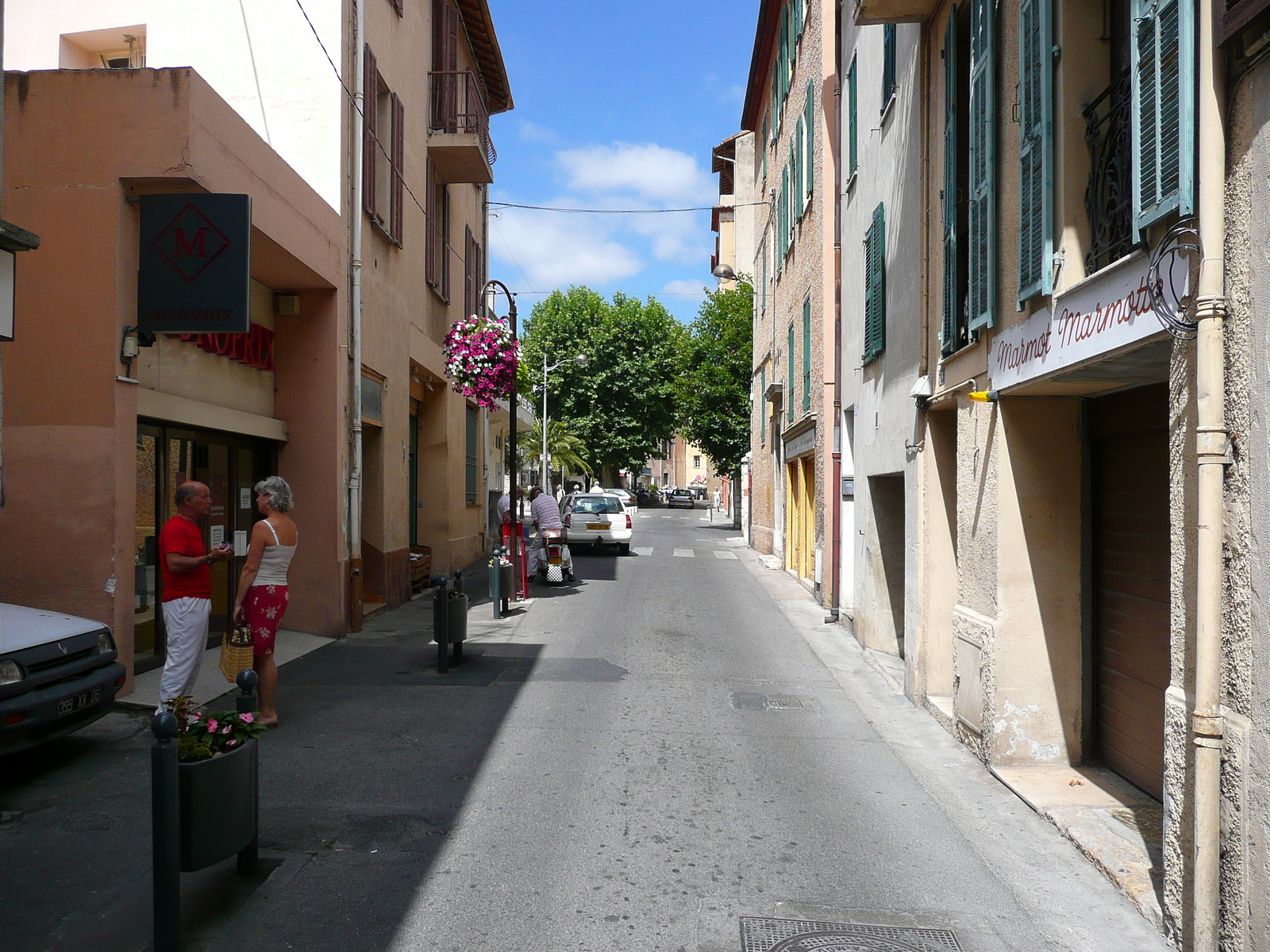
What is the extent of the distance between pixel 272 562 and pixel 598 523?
61.3 feet

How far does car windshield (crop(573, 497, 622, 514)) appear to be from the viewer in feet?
86.6

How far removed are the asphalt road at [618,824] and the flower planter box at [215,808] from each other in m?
0.33

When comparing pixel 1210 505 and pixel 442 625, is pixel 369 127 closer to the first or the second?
pixel 442 625

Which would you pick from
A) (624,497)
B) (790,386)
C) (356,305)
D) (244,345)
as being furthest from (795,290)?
A: (624,497)

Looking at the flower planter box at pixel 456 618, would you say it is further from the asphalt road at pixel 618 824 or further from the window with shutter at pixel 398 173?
the window with shutter at pixel 398 173

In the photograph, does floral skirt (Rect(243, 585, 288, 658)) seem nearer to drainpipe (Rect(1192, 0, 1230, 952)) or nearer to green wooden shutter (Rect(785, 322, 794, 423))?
drainpipe (Rect(1192, 0, 1230, 952))

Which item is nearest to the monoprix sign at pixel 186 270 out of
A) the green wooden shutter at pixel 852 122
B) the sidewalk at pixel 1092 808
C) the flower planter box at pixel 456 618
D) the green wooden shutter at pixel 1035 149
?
the flower planter box at pixel 456 618

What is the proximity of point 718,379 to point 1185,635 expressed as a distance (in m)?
34.6

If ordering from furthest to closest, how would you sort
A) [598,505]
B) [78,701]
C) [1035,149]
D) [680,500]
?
[680,500]
[598,505]
[78,701]
[1035,149]

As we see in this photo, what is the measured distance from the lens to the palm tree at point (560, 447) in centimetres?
5112

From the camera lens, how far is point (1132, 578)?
599cm

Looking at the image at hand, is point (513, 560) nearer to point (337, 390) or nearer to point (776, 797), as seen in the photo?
point (337, 390)

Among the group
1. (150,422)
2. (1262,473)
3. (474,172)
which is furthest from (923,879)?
(474,172)

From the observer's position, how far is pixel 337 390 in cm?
1205
